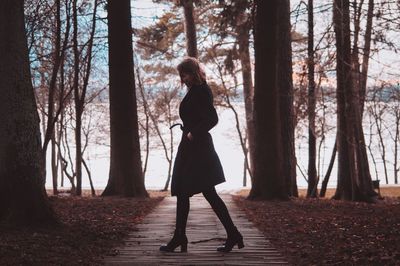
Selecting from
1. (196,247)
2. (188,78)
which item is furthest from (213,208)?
(188,78)

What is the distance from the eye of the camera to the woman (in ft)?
19.3

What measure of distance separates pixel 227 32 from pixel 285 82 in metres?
7.14

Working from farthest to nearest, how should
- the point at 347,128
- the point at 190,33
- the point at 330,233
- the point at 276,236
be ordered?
the point at 190,33
the point at 347,128
the point at 330,233
the point at 276,236

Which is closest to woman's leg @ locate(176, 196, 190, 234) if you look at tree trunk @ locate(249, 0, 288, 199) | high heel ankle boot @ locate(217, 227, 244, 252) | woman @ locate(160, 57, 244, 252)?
woman @ locate(160, 57, 244, 252)

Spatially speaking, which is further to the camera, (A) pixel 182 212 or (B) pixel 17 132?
(B) pixel 17 132

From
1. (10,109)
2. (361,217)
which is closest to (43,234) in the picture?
(10,109)

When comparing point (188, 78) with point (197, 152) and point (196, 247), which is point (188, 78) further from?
point (196, 247)

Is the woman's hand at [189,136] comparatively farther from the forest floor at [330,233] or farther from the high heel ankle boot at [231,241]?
the forest floor at [330,233]

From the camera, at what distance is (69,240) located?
20.8 ft

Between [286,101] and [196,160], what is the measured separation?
10018mm

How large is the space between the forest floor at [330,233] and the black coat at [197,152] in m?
1.16

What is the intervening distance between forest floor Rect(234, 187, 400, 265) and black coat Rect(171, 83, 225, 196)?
1157 millimetres

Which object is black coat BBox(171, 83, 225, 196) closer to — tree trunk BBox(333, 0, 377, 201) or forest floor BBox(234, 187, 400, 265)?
forest floor BBox(234, 187, 400, 265)

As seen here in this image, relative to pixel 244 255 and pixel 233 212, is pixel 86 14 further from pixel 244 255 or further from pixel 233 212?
pixel 244 255
